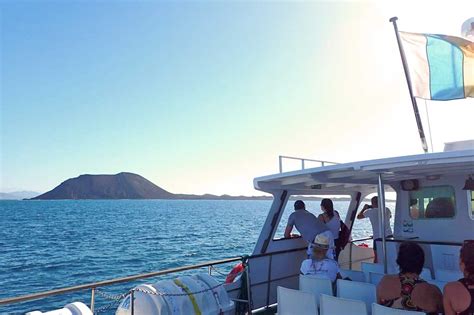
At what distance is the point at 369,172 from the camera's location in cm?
505

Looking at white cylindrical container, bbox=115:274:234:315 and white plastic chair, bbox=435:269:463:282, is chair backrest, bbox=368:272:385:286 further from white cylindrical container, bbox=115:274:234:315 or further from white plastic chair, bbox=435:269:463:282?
white cylindrical container, bbox=115:274:234:315

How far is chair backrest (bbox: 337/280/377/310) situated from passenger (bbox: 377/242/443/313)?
19.4 inches

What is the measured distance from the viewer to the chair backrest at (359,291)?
3883mm

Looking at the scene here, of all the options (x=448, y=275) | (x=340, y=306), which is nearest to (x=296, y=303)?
(x=340, y=306)

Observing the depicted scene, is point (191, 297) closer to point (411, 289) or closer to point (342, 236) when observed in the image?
point (411, 289)

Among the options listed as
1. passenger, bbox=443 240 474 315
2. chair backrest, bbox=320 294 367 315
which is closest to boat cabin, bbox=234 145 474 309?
chair backrest, bbox=320 294 367 315

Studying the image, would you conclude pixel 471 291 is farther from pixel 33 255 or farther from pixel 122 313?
pixel 33 255

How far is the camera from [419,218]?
273 inches

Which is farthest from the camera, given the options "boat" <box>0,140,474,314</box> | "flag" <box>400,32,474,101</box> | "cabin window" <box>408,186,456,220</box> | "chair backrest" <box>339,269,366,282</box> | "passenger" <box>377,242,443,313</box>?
"flag" <box>400,32,474,101</box>

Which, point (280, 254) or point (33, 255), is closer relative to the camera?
point (280, 254)

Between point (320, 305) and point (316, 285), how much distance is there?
569 mm

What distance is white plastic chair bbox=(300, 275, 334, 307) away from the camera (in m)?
4.24

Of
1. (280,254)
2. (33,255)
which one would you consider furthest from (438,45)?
(33,255)

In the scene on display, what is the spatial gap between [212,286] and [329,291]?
1.33 m
